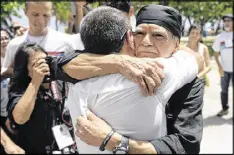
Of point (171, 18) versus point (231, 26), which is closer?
point (171, 18)

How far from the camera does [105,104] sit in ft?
4.63

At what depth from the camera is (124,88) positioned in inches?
53.9

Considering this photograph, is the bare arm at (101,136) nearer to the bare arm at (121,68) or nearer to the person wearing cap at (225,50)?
the bare arm at (121,68)

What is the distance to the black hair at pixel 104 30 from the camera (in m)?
1.41

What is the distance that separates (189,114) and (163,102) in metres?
0.16

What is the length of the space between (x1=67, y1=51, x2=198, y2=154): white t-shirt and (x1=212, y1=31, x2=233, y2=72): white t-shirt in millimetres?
4875

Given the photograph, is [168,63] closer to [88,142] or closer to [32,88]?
[88,142]

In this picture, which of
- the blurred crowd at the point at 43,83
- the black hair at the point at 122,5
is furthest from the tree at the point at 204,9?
the black hair at the point at 122,5

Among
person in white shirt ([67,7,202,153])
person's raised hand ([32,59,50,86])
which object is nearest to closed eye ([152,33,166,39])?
person in white shirt ([67,7,202,153])

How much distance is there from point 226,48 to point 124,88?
5.11m

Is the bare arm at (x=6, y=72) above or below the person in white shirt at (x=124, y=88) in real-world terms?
below

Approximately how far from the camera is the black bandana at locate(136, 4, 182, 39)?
151 cm

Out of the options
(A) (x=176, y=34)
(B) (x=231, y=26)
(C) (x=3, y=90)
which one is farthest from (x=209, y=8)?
(A) (x=176, y=34)

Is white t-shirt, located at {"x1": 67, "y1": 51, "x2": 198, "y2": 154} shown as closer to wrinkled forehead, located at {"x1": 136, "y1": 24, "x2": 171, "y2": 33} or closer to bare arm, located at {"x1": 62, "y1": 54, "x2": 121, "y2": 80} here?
bare arm, located at {"x1": 62, "y1": 54, "x2": 121, "y2": 80}
